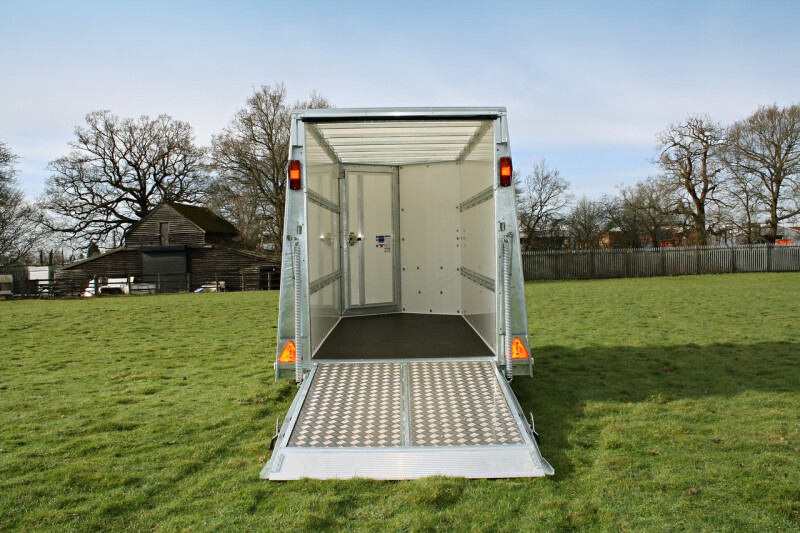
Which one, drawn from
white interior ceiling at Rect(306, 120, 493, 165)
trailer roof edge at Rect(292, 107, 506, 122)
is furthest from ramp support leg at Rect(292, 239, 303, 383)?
trailer roof edge at Rect(292, 107, 506, 122)

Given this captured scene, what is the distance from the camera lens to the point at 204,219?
133ft

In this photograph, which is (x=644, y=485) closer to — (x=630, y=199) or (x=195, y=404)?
(x=195, y=404)

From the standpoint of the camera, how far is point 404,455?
11.9 ft

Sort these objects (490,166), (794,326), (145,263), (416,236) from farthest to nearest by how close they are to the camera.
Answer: (145,263) < (794,326) < (416,236) < (490,166)

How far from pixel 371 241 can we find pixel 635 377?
429 centimetres

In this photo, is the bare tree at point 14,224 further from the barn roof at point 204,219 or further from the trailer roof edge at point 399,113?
the trailer roof edge at point 399,113

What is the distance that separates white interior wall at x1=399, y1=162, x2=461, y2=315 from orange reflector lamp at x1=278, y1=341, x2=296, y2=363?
13.7 ft

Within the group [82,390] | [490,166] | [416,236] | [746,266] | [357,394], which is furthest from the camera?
[746,266]

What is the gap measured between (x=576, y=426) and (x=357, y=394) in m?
Result: 1.88

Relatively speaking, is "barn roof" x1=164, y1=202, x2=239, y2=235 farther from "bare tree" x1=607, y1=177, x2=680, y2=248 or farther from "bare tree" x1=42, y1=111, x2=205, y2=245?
"bare tree" x1=607, y1=177, x2=680, y2=248

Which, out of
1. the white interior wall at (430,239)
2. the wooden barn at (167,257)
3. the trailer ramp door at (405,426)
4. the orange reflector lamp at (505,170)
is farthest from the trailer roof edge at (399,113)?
the wooden barn at (167,257)

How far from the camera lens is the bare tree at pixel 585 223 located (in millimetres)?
42062

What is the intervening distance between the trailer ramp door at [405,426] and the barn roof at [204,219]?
3622 centimetres

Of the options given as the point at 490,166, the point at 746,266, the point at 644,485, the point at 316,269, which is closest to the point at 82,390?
the point at 316,269
